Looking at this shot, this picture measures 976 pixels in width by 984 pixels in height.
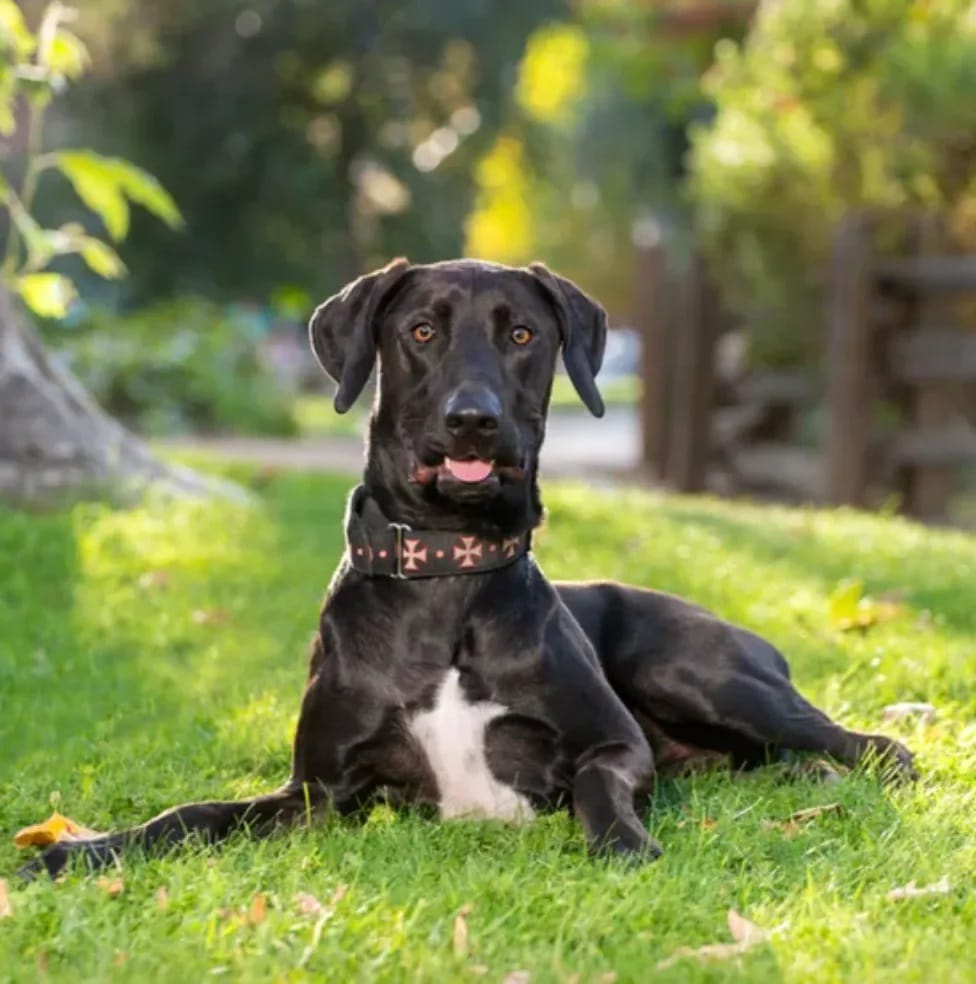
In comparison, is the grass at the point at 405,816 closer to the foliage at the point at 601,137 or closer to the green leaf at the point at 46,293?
the green leaf at the point at 46,293

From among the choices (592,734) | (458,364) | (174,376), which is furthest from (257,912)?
(174,376)

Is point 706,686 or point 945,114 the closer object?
point 706,686

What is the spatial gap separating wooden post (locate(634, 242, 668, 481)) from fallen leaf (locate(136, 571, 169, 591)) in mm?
8265

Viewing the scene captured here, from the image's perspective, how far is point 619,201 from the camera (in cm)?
3350

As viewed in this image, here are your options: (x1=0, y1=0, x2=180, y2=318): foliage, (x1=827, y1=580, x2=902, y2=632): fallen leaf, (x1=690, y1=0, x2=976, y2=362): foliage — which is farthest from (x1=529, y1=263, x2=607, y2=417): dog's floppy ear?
(x1=690, y1=0, x2=976, y2=362): foliage

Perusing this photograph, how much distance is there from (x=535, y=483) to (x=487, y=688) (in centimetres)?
55

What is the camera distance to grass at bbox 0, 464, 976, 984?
3.12 metres

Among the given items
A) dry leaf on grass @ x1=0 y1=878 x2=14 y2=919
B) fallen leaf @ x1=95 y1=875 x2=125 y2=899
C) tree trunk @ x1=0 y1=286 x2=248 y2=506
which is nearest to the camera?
dry leaf on grass @ x1=0 y1=878 x2=14 y2=919

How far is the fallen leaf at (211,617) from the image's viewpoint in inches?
263

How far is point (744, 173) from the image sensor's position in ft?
41.2

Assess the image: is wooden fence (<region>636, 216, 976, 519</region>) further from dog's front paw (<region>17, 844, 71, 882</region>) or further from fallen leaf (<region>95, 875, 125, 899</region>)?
fallen leaf (<region>95, 875, 125, 899</region>)

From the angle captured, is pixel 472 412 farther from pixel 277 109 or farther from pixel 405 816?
pixel 277 109

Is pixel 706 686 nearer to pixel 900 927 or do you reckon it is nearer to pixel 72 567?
pixel 900 927

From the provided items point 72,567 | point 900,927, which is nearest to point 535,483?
point 900,927
